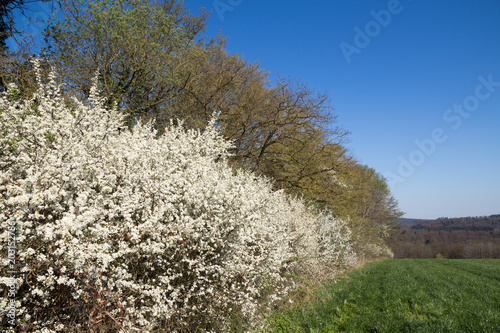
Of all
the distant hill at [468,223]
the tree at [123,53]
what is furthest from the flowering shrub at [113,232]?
the distant hill at [468,223]

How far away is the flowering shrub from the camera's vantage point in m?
2.57

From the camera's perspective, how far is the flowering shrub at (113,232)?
257 centimetres

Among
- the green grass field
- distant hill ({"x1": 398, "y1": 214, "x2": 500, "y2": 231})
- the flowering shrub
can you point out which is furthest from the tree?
distant hill ({"x1": 398, "y1": 214, "x2": 500, "y2": 231})

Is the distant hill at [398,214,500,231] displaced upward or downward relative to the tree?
downward

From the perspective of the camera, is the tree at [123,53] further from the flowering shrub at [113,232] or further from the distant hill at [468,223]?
the distant hill at [468,223]

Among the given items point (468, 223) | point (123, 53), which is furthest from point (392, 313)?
point (468, 223)

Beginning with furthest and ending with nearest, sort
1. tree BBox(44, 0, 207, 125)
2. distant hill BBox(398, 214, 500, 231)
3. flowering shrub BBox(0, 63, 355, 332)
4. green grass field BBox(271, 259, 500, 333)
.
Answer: distant hill BBox(398, 214, 500, 231)
tree BBox(44, 0, 207, 125)
green grass field BBox(271, 259, 500, 333)
flowering shrub BBox(0, 63, 355, 332)

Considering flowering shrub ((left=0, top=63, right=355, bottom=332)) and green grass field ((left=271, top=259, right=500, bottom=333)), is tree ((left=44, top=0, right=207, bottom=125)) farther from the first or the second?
green grass field ((left=271, top=259, right=500, bottom=333))

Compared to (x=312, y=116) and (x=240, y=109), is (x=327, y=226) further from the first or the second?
(x=240, y=109)

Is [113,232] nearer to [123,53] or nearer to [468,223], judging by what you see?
[123,53]

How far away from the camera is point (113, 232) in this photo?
120 inches

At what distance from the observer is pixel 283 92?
48.0 ft

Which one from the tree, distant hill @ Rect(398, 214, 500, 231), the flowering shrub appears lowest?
distant hill @ Rect(398, 214, 500, 231)

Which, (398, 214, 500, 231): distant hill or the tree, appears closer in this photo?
the tree
